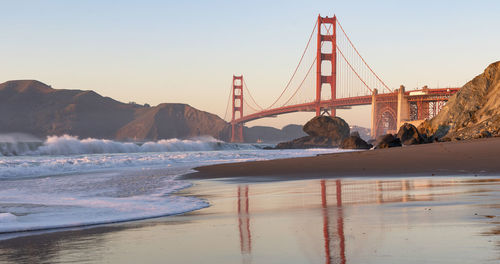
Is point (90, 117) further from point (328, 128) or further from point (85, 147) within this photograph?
point (85, 147)

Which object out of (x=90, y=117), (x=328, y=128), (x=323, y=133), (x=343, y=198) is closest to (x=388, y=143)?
(x=343, y=198)

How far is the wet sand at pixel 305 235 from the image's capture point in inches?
123

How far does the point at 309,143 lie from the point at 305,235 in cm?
5885

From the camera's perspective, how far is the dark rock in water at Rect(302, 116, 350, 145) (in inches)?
2453

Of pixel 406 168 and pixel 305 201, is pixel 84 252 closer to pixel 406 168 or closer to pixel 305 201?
pixel 305 201

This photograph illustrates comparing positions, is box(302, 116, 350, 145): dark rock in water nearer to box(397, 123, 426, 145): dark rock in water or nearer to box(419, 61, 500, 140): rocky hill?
box(419, 61, 500, 140): rocky hill

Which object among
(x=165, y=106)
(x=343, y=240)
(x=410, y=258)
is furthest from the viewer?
(x=165, y=106)

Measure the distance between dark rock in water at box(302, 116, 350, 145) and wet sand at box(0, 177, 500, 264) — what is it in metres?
56.3

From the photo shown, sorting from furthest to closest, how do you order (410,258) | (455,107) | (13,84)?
(13,84) → (455,107) → (410,258)

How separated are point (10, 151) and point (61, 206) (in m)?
37.5

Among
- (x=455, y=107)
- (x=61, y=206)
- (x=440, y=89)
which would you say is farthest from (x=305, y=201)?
(x=440, y=89)

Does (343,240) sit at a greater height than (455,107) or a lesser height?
lesser

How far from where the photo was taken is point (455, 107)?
28.4 meters

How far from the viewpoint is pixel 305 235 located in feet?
12.6
